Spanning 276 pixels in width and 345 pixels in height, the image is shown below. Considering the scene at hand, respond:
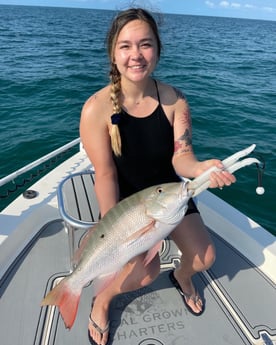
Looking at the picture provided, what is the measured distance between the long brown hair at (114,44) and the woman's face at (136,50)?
0.13 feet

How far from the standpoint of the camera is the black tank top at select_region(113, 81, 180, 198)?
8.69ft

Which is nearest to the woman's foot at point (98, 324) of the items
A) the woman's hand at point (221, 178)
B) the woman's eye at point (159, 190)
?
the woman's eye at point (159, 190)

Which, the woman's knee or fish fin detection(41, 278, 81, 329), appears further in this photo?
the woman's knee

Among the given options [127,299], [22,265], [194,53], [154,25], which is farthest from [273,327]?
[194,53]

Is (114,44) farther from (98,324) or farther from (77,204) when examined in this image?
(98,324)

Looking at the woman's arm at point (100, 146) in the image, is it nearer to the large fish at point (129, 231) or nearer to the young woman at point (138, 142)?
the young woman at point (138, 142)

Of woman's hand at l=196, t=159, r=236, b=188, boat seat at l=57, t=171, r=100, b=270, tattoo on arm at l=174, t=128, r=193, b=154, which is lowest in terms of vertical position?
boat seat at l=57, t=171, r=100, b=270

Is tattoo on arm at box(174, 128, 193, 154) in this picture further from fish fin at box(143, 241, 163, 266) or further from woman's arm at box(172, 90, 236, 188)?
fish fin at box(143, 241, 163, 266)

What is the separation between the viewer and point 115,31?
244cm

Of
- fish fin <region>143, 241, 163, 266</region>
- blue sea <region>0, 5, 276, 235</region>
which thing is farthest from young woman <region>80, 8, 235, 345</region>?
blue sea <region>0, 5, 276, 235</region>

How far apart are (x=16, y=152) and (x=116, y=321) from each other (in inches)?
223

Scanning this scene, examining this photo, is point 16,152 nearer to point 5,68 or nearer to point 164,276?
point 164,276

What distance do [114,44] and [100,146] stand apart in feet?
2.51

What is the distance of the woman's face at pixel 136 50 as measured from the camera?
2.38 meters
